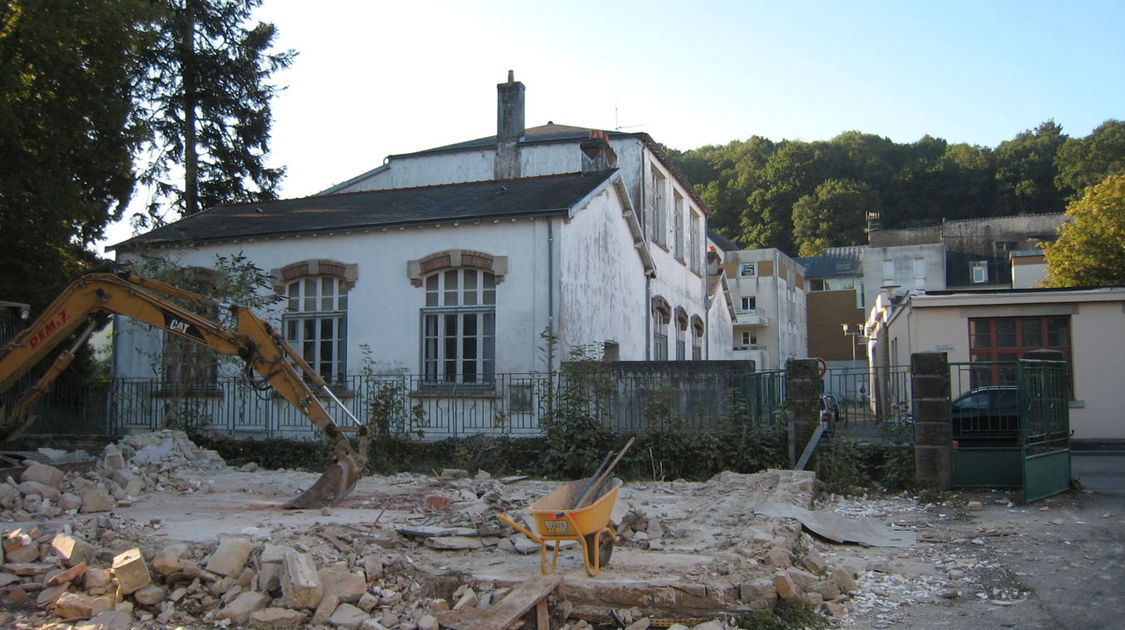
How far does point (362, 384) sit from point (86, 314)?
238 inches

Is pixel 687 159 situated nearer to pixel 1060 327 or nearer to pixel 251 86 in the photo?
pixel 251 86

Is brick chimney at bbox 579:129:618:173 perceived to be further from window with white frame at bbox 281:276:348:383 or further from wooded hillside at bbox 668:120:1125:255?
wooded hillside at bbox 668:120:1125:255

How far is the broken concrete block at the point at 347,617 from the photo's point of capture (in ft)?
21.6

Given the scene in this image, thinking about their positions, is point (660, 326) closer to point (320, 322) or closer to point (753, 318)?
point (320, 322)

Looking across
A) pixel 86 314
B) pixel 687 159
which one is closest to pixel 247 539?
pixel 86 314

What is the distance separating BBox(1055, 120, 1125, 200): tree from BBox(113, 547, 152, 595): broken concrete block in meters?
66.3

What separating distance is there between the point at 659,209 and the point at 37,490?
16525mm

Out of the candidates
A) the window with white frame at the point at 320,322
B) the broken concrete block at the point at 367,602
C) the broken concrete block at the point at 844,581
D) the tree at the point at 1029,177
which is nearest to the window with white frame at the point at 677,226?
the window with white frame at the point at 320,322

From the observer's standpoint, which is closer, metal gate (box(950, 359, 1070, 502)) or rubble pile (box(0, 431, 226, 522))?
rubble pile (box(0, 431, 226, 522))

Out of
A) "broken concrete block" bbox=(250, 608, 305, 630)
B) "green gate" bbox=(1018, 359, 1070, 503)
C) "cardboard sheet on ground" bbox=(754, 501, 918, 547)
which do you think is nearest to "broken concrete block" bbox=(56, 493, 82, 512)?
"broken concrete block" bbox=(250, 608, 305, 630)

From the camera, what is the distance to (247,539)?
24.7 feet

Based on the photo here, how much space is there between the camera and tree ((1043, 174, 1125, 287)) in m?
28.8

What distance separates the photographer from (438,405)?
15555mm

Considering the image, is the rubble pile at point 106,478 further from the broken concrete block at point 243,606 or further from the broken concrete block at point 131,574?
the broken concrete block at point 243,606
